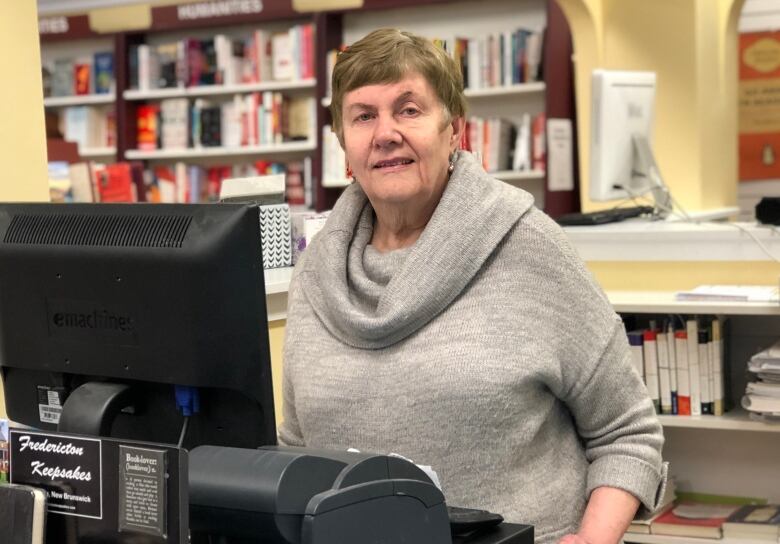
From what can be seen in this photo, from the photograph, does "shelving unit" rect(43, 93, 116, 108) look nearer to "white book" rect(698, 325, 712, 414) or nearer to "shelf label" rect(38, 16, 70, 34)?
"shelf label" rect(38, 16, 70, 34)

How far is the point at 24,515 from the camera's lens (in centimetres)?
113

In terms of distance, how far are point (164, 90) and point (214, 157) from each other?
1.85 feet

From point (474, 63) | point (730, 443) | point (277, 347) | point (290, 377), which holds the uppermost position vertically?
point (474, 63)

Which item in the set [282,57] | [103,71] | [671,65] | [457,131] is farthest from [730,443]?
[103,71]

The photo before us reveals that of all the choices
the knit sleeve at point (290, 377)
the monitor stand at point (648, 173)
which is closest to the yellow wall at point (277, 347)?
the knit sleeve at point (290, 377)

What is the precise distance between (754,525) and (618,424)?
178 centimetres

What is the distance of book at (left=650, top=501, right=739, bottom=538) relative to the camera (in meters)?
3.24

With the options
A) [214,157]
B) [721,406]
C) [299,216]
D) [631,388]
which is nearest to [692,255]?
[721,406]

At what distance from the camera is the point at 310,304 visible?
1714 millimetres

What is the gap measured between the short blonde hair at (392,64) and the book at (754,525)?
2.04 metres

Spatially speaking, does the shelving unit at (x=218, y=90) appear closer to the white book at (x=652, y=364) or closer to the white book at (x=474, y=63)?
the white book at (x=474, y=63)

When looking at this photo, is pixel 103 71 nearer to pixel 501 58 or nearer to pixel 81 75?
pixel 81 75

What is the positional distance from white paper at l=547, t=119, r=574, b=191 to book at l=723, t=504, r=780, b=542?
112 inches

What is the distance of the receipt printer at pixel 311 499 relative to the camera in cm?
107
